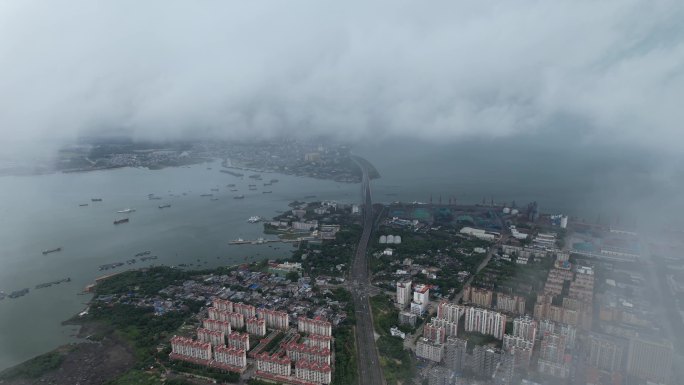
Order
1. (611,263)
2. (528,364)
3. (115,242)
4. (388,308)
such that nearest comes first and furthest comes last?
(528,364) < (388,308) < (611,263) < (115,242)

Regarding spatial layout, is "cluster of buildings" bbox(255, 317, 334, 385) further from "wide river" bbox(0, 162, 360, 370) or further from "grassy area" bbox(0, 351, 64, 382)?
"wide river" bbox(0, 162, 360, 370)

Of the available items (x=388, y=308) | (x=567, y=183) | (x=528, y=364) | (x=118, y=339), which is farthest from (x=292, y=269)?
(x=567, y=183)

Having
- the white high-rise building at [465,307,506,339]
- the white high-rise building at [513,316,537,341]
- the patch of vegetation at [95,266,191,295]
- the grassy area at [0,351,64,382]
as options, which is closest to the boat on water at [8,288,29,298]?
the patch of vegetation at [95,266,191,295]

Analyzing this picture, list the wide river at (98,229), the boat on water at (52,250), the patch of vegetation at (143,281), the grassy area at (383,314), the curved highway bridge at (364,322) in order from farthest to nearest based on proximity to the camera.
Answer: the boat on water at (52,250)
the patch of vegetation at (143,281)
the wide river at (98,229)
the grassy area at (383,314)
the curved highway bridge at (364,322)

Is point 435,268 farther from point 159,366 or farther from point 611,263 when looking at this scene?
point 159,366

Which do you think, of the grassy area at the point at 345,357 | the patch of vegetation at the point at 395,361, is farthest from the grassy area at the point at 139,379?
the patch of vegetation at the point at 395,361

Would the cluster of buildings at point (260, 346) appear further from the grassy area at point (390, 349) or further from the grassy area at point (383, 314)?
the grassy area at point (383, 314)

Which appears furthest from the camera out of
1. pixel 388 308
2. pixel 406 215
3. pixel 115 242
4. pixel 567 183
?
pixel 567 183
